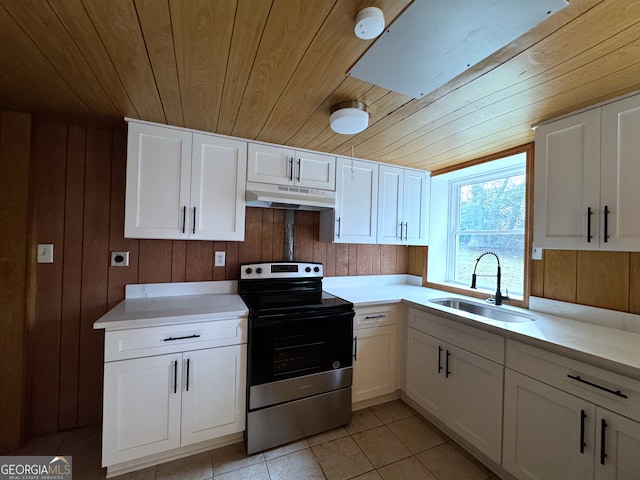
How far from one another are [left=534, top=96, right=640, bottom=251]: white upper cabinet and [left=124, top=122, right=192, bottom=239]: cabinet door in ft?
7.64

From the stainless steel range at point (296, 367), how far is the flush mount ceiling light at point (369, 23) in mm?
1525

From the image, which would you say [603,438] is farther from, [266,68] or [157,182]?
[157,182]

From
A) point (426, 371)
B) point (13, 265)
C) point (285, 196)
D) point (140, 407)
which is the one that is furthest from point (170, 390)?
point (426, 371)

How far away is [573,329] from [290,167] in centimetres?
210

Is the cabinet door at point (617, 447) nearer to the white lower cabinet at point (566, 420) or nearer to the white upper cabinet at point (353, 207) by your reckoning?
the white lower cabinet at point (566, 420)

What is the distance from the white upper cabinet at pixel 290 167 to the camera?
2.11m

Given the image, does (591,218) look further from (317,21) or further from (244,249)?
(244,249)

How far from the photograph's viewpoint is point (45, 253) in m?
1.85

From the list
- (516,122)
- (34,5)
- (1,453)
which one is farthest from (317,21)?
(1,453)

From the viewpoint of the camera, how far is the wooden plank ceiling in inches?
36.4

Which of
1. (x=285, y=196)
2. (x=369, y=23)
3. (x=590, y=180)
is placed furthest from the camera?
(x=285, y=196)

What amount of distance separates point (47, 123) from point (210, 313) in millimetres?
1709

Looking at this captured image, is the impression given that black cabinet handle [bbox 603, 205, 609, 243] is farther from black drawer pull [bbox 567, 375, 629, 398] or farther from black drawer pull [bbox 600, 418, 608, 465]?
black drawer pull [bbox 600, 418, 608, 465]

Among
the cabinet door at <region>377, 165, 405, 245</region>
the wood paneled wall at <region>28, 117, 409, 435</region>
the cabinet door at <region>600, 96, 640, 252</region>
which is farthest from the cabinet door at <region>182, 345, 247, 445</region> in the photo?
the cabinet door at <region>600, 96, 640, 252</region>
